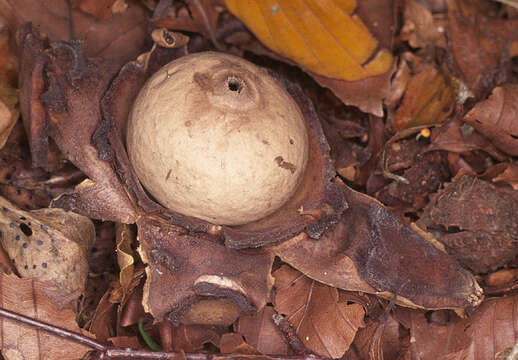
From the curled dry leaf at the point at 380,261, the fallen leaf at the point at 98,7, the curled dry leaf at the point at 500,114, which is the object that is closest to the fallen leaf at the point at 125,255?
the curled dry leaf at the point at 380,261

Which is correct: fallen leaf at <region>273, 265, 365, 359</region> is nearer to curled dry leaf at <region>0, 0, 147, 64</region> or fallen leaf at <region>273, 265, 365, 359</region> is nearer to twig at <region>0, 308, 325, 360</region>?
twig at <region>0, 308, 325, 360</region>

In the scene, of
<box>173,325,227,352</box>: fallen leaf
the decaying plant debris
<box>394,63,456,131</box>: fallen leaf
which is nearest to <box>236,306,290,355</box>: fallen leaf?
the decaying plant debris

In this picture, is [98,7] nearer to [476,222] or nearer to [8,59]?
[8,59]

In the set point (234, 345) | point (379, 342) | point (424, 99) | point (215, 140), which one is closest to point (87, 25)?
point (215, 140)

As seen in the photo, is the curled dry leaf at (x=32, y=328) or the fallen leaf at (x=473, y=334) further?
the fallen leaf at (x=473, y=334)

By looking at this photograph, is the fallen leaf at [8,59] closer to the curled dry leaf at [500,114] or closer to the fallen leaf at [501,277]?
the curled dry leaf at [500,114]
